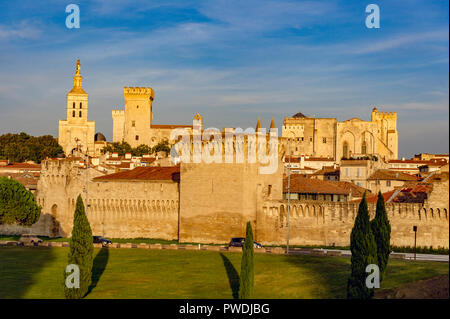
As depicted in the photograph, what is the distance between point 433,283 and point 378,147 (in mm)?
139551

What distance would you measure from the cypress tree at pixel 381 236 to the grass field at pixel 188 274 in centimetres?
79

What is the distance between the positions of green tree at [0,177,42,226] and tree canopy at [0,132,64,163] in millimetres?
71968

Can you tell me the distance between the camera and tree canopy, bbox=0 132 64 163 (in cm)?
13700

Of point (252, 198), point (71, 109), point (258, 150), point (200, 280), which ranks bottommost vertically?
point (200, 280)

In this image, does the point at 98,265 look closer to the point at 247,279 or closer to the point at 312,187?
the point at 247,279

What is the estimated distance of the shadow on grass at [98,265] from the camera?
140 feet

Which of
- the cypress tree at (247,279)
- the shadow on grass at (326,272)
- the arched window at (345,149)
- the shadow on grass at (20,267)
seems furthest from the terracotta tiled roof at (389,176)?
the arched window at (345,149)

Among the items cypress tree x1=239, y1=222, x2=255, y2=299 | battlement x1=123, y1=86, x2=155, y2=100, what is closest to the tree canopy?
battlement x1=123, y1=86, x2=155, y2=100

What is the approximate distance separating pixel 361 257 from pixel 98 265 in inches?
794

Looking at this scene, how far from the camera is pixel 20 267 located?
47.8 meters

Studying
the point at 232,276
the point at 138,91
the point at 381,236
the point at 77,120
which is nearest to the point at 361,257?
the point at 381,236

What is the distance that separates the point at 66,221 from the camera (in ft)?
221
